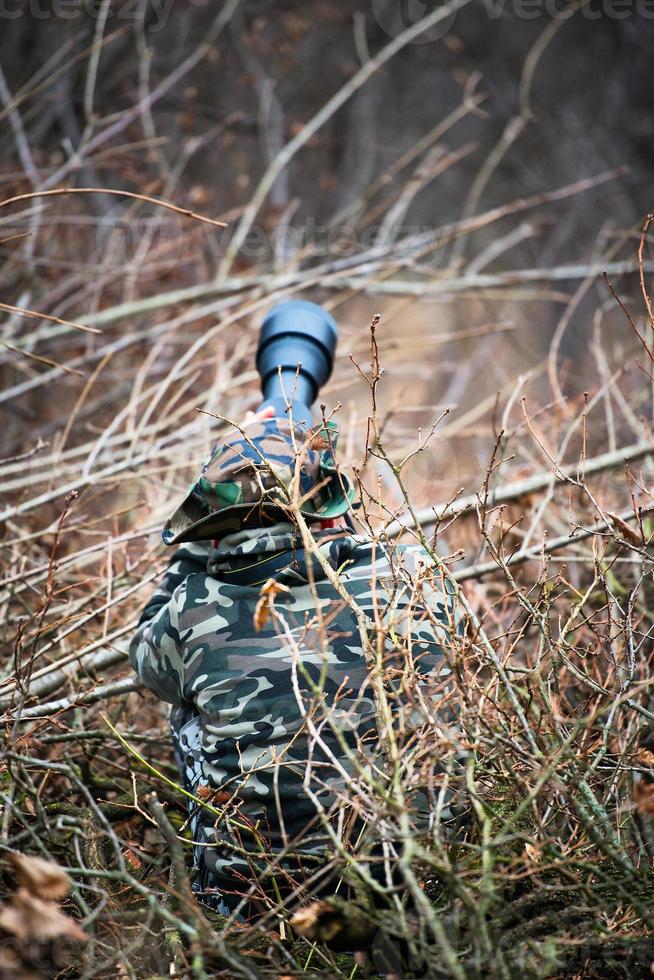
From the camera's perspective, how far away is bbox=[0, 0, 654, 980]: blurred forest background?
5.25ft

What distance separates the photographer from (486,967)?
1432 millimetres

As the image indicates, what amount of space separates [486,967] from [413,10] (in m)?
10.1

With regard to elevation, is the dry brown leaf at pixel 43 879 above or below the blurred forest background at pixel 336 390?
below

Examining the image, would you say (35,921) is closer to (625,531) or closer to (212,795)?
(212,795)

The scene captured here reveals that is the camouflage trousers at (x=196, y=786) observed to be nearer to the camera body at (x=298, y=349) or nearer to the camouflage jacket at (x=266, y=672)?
the camouflage jacket at (x=266, y=672)

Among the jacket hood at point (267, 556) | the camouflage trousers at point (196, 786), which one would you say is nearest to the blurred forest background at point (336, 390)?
the camouflage trousers at point (196, 786)

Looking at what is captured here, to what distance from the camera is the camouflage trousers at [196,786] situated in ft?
6.28

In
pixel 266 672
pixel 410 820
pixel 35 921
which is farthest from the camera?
pixel 266 672

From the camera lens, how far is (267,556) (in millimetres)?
1918

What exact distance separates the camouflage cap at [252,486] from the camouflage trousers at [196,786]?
1.51 ft

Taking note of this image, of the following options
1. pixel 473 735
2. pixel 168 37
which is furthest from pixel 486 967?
pixel 168 37

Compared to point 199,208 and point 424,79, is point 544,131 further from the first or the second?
point 199,208

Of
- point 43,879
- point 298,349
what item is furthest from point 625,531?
point 43,879

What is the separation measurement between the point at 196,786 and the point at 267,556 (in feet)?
1.88
